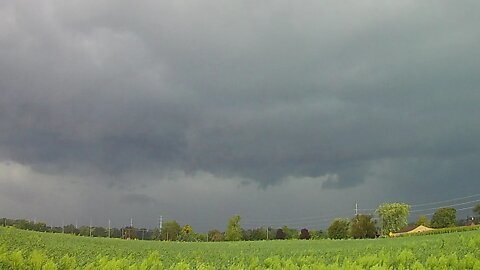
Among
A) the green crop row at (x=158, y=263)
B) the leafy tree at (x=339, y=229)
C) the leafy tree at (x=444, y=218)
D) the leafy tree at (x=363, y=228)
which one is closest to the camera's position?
the green crop row at (x=158, y=263)

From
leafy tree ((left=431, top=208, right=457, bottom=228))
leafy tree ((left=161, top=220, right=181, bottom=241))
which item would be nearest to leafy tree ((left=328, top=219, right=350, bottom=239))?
leafy tree ((left=431, top=208, right=457, bottom=228))

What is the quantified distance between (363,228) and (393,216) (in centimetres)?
3382

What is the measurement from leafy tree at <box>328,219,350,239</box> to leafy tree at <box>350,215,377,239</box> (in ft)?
9.52

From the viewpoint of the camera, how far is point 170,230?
104m

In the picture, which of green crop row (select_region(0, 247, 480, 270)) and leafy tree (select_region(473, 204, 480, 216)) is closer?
green crop row (select_region(0, 247, 480, 270))

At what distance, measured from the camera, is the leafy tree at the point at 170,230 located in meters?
102

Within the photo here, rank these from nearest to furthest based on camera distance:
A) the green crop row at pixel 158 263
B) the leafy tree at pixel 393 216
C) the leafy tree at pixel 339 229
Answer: the green crop row at pixel 158 263 → the leafy tree at pixel 339 229 → the leafy tree at pixel 393 216

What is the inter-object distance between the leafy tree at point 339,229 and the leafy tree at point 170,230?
30212 millimetres

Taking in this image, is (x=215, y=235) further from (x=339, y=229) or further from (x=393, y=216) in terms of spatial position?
(x=393, y=216)

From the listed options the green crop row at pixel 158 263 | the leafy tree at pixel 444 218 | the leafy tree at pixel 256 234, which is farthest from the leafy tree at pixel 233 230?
the green crop row at pixel 158 263

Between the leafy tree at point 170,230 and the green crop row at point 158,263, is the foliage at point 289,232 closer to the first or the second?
the leafy tree at point 170,230

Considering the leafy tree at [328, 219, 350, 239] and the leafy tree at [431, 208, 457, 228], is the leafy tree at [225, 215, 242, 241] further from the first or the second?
the leafy tree at [431, 208, 457, 228]

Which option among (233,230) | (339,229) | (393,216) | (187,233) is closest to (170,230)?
(187,233)

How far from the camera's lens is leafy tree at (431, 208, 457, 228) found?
9928 centimetres
